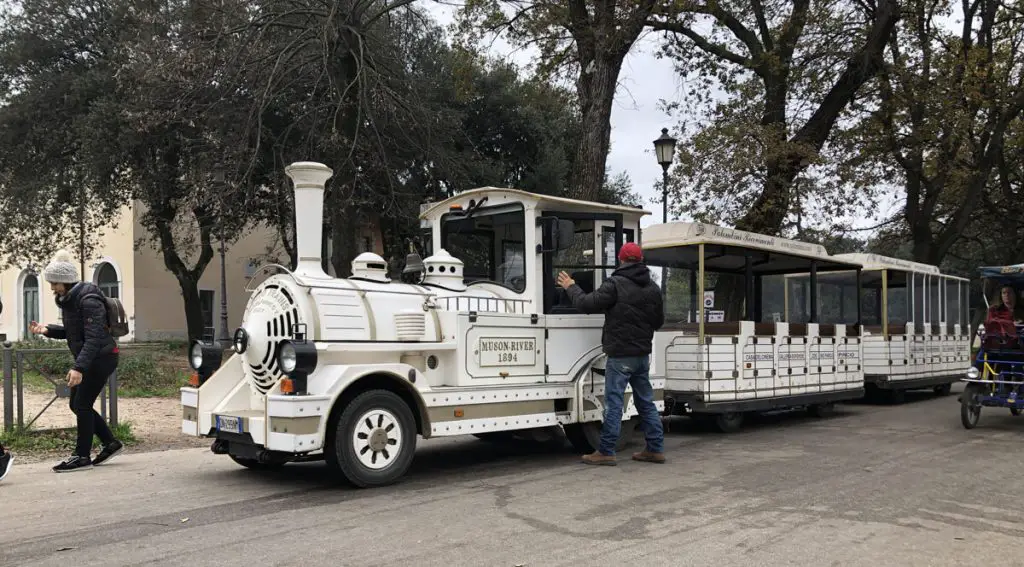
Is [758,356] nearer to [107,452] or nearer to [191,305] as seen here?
[107,452]

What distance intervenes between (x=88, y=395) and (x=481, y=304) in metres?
3.60

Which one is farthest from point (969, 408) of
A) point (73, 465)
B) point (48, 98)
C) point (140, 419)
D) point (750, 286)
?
point (48, 98)

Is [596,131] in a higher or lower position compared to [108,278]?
higher

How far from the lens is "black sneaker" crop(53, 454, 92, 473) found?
7328 millimetres

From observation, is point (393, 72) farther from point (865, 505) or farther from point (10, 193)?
point (865, 505)

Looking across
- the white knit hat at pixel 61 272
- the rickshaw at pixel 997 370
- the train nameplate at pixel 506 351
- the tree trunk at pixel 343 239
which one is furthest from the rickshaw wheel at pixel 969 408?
the white knit hat at pixel 61 272

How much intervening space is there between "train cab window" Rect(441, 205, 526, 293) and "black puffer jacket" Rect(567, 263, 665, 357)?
743 mm

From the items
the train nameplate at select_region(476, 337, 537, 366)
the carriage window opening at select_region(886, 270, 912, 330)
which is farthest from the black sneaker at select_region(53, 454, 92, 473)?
the carriage window opening at select_region(886, 270, 912, 330)

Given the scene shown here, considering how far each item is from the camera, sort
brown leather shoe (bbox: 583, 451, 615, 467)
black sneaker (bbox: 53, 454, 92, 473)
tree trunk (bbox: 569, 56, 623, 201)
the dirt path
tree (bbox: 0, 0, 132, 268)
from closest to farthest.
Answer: black sneaker (bbox: 53, 454, 92, 473) → brown leather shoe (bbox: 583, 451, 615, 467) → the dirt path → tree trunk (bbox: 569, 56, 623, 201) → tree (bbox: 0, 0, 132, 268)

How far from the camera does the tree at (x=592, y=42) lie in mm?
13273

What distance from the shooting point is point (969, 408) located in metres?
10.8

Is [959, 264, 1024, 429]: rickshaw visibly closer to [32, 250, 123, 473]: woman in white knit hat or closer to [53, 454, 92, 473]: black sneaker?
[32, 250, 123, 473]: woman in white knit hat

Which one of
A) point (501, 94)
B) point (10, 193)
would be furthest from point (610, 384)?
point (10, 193)

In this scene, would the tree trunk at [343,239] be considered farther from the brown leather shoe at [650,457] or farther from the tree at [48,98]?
the brown leather shoe at [650,457]
